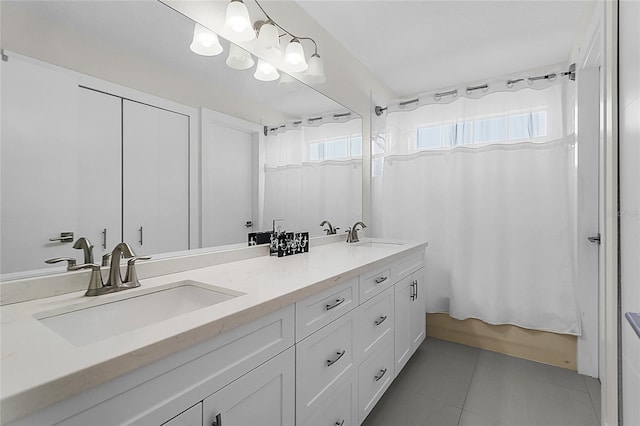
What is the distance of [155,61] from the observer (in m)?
1.27

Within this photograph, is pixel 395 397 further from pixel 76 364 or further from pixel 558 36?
pixel 558 36

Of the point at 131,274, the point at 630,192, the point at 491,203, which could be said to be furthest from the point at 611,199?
the point at 131,274

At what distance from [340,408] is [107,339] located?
3.47 ft

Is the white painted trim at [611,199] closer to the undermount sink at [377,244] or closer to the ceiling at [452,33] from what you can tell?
the ceiling at [452,33]

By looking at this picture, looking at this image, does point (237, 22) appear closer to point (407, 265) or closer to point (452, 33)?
point (452, 33)

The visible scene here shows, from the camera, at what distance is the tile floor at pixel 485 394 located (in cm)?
174

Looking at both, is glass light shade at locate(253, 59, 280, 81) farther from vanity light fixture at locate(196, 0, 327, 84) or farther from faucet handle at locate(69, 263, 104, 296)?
faucet handle at locate(69, 263, 104, 296)

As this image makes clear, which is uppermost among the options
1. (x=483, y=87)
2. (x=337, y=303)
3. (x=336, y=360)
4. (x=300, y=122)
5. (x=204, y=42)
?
(x=483, y=87)

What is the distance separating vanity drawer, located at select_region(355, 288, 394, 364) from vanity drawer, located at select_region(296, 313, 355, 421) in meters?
0.08

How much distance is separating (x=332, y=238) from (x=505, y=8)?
1874 millimetres

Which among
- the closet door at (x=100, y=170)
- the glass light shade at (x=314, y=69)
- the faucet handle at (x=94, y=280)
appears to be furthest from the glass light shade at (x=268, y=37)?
the faucet handle at (x=94, y=280)

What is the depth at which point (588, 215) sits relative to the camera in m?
2.11

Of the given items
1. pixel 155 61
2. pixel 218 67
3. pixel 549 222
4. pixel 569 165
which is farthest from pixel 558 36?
pixel 155 61

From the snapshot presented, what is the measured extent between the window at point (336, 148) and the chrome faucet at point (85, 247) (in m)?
1.53
